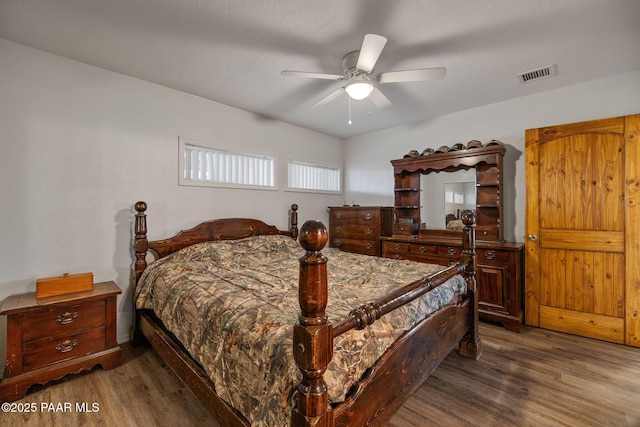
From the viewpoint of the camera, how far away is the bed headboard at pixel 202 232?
2773 mm

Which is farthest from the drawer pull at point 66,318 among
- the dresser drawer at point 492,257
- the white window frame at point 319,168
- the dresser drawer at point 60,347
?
the dresser drawer at point 492,257

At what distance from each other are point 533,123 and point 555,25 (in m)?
1.54

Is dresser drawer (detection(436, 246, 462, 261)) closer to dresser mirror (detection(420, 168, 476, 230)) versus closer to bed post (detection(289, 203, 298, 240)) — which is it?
dresser mirror (detection(420, 168, 476, 230))

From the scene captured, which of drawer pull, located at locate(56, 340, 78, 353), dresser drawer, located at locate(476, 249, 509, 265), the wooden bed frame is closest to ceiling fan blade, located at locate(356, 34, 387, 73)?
the wooden bed frame

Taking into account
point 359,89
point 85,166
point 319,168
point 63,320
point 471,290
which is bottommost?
point 63,320

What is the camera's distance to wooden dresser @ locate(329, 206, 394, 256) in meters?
4.22

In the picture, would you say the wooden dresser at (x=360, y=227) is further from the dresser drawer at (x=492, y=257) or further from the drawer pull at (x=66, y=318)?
the drawer pull at (x=66, y=318)

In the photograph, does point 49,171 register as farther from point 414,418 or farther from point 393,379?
point 414,418

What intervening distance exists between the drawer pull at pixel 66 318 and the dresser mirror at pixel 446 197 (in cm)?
407

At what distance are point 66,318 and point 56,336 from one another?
134 millimetres

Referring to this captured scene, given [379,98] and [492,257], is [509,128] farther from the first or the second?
[379,98]

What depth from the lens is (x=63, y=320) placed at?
7.07ft

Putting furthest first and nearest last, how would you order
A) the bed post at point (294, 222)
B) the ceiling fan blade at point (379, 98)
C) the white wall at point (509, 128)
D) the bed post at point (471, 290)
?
the bed post at point (294, 222) < the white wall at point (509, 128) < the ceiling fan blade at point (379, 98) < the bed post at point (471, 290)

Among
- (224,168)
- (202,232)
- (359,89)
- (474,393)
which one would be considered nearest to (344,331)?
(474,393)
